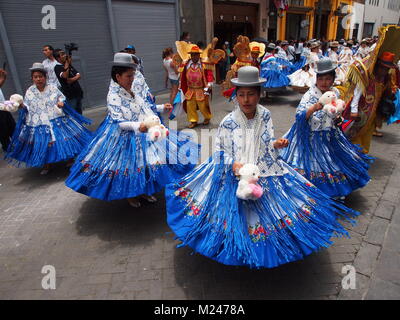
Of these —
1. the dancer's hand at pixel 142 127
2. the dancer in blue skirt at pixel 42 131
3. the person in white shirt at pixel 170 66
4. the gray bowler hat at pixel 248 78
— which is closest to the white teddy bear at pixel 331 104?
the gray bowler hat at pixel 248 78

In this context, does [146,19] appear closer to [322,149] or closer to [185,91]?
[185,91]

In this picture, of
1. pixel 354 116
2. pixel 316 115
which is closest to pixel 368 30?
pixel 354 116

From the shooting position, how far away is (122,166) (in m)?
3.37

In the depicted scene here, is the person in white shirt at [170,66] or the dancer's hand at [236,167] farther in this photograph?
the person in white shirt at [170,66]

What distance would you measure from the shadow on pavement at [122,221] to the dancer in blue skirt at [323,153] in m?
1.89

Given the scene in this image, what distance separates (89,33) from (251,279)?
30.0ft

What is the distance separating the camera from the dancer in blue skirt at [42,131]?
475 cm

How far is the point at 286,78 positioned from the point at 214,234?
8329 mm

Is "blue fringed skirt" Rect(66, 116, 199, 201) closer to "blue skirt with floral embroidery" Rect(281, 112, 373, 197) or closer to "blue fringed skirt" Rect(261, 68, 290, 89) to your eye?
"blue skirt with floral embroidery" Rect(281, 112, 373, 197)

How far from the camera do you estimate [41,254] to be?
319 cm

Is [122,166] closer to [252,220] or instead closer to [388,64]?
[252,220]

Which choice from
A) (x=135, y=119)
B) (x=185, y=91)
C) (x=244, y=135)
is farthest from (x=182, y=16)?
(x=244, y=135)

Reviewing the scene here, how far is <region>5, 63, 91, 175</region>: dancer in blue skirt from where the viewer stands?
4754 mm

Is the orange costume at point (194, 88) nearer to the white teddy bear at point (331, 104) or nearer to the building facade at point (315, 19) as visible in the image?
the white teddy bear at point (331, 104)
